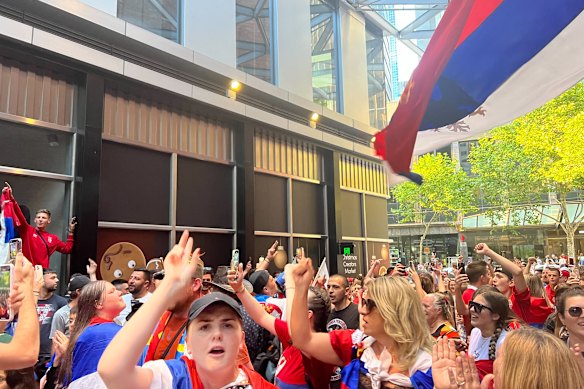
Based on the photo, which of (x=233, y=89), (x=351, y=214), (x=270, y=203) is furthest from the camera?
(x=351, y=214)

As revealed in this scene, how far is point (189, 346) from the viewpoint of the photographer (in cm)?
229

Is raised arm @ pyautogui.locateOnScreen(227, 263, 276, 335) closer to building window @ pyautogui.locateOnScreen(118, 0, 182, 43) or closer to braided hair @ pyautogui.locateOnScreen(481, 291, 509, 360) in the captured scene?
braided hair @ pyautogui.locateOnScreen(481, 291, 509, 360)

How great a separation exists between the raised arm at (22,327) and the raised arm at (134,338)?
2.39ft

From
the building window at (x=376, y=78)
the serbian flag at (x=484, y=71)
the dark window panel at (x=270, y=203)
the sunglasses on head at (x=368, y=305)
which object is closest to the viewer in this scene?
the sunglasses on head at (x=368, y=305)

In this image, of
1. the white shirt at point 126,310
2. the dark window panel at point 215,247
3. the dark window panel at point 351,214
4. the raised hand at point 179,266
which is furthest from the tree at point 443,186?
the raised hand at point 179,266

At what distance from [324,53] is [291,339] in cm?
1486

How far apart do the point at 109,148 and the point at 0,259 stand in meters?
6.42

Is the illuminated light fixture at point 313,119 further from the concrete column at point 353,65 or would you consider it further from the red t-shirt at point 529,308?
the red t-shirt at point 529,308

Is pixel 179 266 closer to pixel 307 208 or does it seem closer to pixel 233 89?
pixel 233 89

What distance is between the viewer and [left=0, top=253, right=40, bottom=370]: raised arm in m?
2.30

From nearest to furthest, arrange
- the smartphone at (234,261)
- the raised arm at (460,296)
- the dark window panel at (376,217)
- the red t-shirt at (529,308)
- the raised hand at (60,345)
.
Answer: the raised hand at (60,345)
the smartphone at (234,261)
the red t-shirt at (529,308)
the raised arm at (460,296)
the dark window panel at (376,217)

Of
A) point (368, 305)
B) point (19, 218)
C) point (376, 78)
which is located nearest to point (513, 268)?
point (368, 305)

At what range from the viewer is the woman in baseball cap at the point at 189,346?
6.07ft

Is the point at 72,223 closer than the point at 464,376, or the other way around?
the point at 464,376
